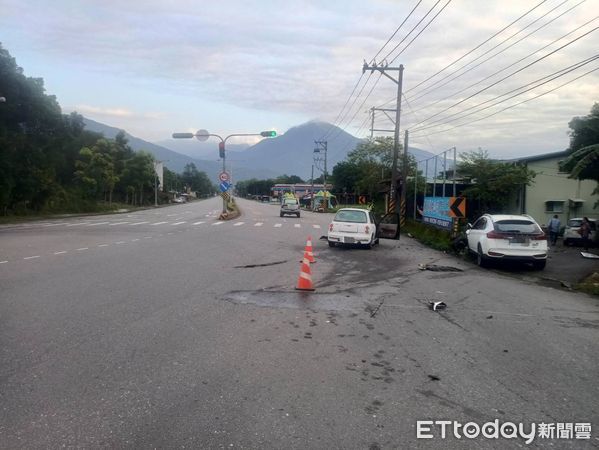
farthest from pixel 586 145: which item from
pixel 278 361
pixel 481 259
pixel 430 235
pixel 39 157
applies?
pixel 39 157

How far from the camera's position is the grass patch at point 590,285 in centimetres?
1157

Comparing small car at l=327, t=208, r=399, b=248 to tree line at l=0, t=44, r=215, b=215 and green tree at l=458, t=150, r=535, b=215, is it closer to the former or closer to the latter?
green tree at l=458, t=150, r=535, b=215

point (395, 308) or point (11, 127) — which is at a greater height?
point (11, 127)

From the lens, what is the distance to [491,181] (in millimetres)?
33375

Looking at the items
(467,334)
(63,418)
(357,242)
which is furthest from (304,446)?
(357,242)

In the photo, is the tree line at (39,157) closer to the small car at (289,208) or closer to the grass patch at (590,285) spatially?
the small car at (289,208)

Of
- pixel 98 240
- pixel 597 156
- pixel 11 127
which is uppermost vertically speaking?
pixel 11 127

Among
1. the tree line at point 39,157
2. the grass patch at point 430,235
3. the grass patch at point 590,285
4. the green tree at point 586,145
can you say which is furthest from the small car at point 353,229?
the tree line at point 39,157

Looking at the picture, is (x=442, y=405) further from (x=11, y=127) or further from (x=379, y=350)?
(x=11, y=127)

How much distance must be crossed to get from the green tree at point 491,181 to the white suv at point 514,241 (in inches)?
743

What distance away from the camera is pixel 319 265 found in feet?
48.6

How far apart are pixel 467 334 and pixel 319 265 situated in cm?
775

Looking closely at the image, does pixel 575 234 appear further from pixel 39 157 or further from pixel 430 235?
pixel 39 157

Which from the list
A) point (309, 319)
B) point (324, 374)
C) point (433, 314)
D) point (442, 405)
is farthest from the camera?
point (433, 314)
